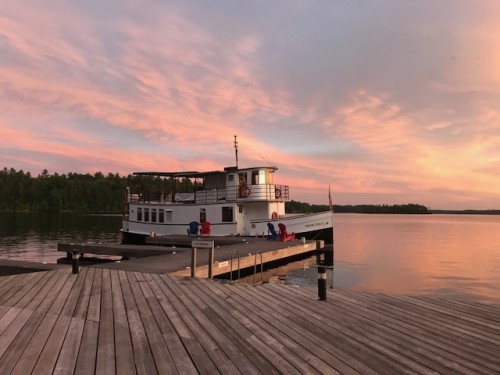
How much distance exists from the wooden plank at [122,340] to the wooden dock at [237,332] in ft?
0.06

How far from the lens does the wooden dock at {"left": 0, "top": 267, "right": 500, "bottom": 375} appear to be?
4.79 m

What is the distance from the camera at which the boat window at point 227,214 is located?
100 feet

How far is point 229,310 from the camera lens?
7465 millimetres

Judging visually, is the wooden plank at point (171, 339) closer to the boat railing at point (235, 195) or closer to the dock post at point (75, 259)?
the dock post at point (75, 259)

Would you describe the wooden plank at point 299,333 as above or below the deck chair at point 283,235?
below

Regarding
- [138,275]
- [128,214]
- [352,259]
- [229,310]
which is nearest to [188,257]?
[138,275]

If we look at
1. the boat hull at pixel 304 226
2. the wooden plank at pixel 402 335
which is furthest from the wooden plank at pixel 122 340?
the boat hull at pixel 304 226

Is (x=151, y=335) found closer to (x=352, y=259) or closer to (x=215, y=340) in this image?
(x=215, y=340)

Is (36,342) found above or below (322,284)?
below

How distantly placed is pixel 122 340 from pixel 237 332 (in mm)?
1739

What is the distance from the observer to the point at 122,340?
5621 mm

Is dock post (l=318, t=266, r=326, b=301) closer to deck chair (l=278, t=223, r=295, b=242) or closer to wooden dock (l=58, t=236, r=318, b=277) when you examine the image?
wooden dock (l=58, t=236, r=318, b=277)

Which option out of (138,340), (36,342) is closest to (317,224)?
(138,340)

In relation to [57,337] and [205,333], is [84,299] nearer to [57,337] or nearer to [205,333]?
[57,337]
